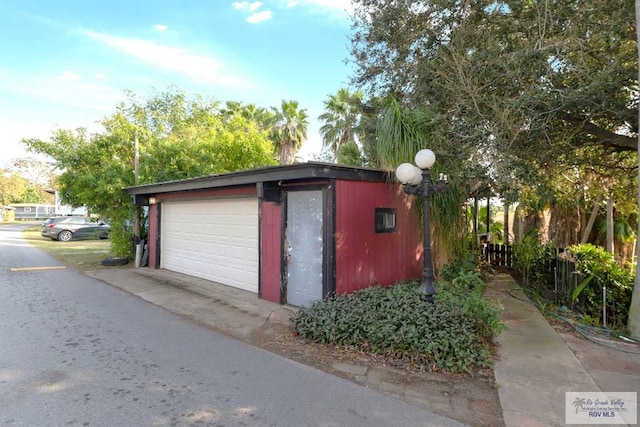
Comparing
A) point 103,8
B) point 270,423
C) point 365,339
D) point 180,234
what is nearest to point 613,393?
point 365,339

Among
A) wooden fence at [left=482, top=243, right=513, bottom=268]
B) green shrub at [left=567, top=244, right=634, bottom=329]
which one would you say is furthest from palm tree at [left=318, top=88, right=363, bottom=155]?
green shrub at [left=567, top=244, right=634, bottom=329]

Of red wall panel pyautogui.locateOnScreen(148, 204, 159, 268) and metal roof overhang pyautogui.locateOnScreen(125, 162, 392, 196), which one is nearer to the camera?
metal roof overhang pyautogui.locateOnScreen(125, 162, 392, 196)

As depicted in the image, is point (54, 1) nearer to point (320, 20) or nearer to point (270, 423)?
point (320, 20)

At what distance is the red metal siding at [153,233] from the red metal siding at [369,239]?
270 inches

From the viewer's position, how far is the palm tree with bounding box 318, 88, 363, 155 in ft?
66.4

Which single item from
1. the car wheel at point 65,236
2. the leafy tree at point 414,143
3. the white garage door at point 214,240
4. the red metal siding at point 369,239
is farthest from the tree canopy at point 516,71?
the car wheel at point 65,236

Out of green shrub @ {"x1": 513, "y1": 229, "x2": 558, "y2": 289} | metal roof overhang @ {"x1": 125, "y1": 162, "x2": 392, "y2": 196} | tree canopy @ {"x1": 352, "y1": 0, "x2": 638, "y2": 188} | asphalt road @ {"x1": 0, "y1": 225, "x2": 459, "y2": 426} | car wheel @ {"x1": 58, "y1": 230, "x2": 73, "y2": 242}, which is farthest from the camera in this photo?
car wheel @ {"x1": 58, "y1": 230, "x2": 73, "y2": 242}

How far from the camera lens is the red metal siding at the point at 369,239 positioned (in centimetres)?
527

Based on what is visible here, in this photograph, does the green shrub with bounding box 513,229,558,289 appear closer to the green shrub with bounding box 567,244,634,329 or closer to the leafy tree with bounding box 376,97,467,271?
the green shrub with bounding box 567,244,634,329

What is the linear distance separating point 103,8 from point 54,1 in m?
1.36

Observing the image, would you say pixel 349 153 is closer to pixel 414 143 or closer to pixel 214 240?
pixel 214 240

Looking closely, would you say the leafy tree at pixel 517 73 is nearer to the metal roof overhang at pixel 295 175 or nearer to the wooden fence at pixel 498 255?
the metal roof overhang at pixel 295 175

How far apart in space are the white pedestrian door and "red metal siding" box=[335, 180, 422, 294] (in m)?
0.36

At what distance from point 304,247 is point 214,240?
10.5 ft
